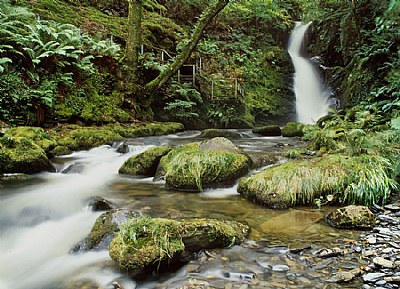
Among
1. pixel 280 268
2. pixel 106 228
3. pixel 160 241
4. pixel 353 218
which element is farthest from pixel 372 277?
pixel 106 228

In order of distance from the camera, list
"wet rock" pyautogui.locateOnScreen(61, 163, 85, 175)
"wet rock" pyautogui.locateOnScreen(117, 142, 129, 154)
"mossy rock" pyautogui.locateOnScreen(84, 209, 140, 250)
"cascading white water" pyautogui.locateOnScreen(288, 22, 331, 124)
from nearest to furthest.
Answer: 1. "mossy rock" pyautogui.locateOnScreen(84, 209, 140, 250)
2. "wet rock" pyautogui.locateOnScreen(61, 163, 85, 175)
3. "wet rock" pyautogui.locateOnScreen(117, 142, 129, 154)
4. "cascading white water" pyautogui.locateOnScreen(288, 22, 331, 124)

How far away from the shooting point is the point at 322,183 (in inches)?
189

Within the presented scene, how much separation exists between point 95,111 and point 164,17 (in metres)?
9.71

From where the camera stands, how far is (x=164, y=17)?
17.7 metres

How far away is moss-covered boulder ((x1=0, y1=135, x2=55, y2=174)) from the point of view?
6.01 meters

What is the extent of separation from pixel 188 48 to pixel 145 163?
243 inches

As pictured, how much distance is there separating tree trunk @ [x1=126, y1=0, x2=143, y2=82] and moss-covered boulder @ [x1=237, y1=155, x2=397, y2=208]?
7641mm

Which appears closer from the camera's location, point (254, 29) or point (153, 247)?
point (153, 247)

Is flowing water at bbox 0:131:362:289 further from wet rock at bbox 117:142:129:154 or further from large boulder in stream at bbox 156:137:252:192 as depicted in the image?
wet rock at bbox 117:142:129:154

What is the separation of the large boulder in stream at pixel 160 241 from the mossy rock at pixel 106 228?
399 mm

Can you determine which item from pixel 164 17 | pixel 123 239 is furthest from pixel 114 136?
pixel 164 17

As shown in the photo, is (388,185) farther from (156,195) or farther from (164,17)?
(164,17)

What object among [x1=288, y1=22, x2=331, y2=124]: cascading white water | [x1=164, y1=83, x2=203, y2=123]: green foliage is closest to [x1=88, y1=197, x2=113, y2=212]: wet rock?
[x1=164, y1=83, x2=203, y2=123]: green foliage

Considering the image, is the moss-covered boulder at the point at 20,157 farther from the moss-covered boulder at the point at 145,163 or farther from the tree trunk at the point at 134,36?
the tree trunk at the point at 134,36
